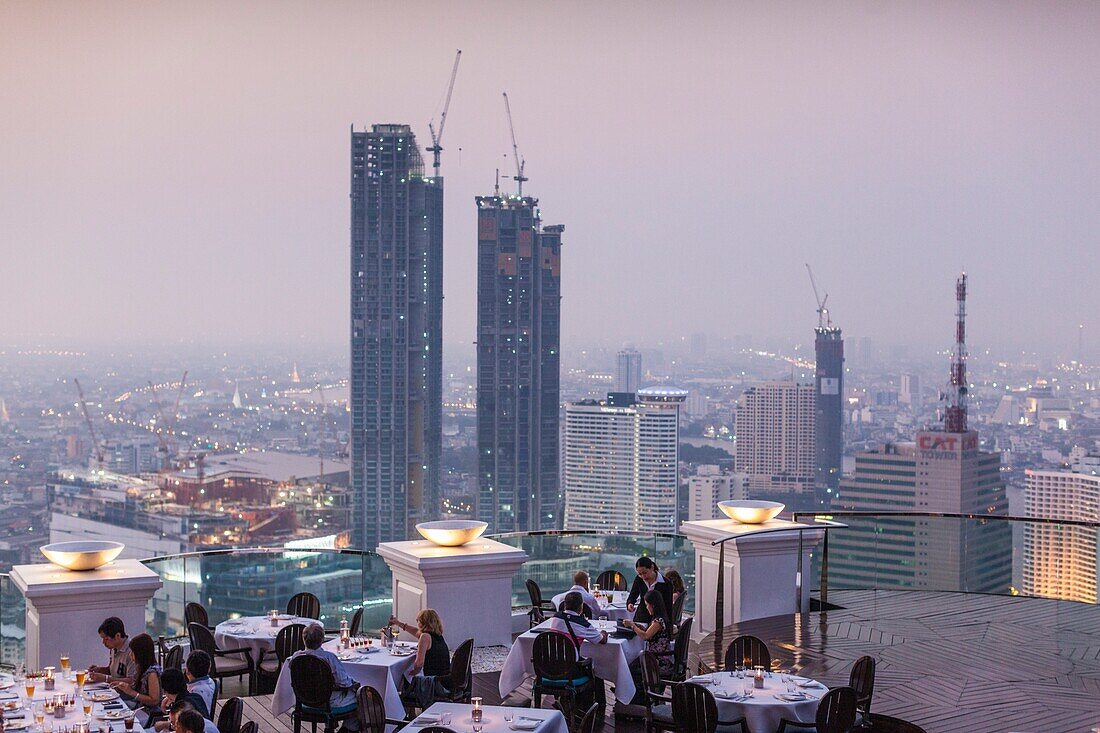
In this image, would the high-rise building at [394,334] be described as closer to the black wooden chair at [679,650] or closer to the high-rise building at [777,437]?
the high-rise building at [777,437]

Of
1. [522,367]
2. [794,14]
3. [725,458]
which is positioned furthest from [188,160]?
[794,14]

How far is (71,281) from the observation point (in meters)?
53.2

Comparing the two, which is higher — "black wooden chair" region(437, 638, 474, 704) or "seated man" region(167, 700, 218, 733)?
"seated man" region(167, 700, 218, 733)

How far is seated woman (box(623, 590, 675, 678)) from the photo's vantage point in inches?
294

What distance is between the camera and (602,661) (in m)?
7.54

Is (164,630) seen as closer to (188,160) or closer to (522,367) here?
(522,367)

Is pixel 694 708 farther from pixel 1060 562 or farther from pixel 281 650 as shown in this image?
pixel 1060 562

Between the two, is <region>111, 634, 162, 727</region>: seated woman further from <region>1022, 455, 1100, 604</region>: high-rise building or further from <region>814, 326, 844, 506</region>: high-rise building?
<region>814, 326, 844, 506</region>: high-rise building

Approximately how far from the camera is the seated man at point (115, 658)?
6430 millimetres

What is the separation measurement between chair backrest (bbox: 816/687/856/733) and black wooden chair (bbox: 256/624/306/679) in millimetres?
3376

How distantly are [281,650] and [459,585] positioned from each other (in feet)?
6.27

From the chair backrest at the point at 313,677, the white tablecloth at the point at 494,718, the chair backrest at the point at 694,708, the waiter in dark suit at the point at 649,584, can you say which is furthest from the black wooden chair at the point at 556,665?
the chair backrest at the point at 313,677

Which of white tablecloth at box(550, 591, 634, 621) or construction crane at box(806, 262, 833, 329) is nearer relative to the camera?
white tablecloth at box(550, 591, 634, 621)

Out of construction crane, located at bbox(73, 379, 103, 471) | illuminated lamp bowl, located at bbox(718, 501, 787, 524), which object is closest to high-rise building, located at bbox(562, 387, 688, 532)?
construction crane, located at bbox(73, 379, 103, 471)
